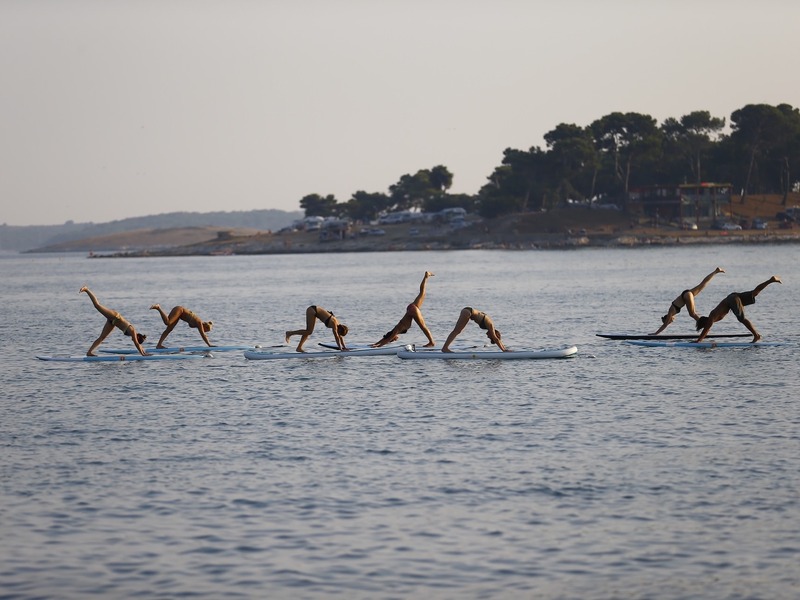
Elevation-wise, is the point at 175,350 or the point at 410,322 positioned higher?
the point at 410,322

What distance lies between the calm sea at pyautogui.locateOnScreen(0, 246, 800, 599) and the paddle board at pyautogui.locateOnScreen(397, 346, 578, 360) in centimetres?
30

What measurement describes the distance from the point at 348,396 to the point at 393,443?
6.56m

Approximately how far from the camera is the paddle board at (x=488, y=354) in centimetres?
3520

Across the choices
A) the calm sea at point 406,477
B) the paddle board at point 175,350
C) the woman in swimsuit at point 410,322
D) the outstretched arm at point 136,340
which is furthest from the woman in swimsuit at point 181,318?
the woman in swimsuit at point 410,322

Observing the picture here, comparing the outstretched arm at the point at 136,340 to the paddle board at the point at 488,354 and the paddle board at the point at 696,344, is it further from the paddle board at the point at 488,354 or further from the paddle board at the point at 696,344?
the paddle board at the point at 696,344

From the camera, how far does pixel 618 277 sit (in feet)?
334

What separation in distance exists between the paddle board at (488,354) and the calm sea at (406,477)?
0.30 metres

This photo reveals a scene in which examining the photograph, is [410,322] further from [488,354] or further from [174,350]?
[174,350]

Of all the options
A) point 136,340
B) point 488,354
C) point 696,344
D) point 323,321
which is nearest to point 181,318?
point 136,340

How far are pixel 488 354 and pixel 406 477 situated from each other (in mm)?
15514

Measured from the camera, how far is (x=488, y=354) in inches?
1385

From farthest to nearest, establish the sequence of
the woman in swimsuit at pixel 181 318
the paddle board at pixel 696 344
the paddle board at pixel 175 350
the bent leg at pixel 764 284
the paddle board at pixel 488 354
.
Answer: the paddle board at pixel 175 350 < the paddle board at pixel 696 344 < the woman in swimsuit at pixel 181 318 < the paddle board at pixel 488 354 < the bent leg at pixel 764 284

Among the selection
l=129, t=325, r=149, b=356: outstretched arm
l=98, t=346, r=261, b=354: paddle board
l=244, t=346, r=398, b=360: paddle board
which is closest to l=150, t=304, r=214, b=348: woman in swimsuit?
l=98, t=346, r=261, b=354: paddle board

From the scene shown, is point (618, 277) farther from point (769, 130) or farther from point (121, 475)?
point (769, 130)
